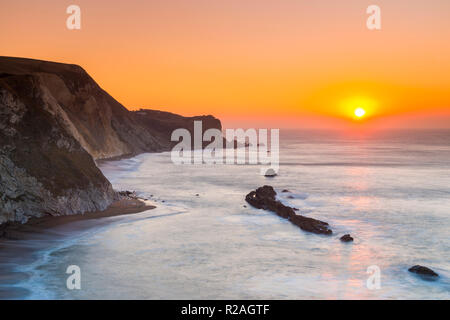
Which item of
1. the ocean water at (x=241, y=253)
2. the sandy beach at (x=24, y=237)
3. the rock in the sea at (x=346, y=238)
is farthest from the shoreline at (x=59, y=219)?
the rock in the sea at (x=346, y=238)

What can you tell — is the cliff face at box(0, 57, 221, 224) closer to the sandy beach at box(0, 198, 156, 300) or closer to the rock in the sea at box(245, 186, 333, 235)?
the sandy beach at box(0, 198, 156, 300)

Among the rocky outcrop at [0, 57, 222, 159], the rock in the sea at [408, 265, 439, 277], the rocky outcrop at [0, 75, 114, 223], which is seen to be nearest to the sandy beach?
the rocky outcrop at [0, 75, 114, 223]

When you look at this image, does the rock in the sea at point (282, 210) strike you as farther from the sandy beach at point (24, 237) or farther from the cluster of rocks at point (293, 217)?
the sandy beach at point (24, 237)

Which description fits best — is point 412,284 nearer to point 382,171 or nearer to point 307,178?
point 307,178

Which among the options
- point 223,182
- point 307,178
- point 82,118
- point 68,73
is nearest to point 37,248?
point 223,182

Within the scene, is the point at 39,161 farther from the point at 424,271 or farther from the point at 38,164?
the point at 424,271

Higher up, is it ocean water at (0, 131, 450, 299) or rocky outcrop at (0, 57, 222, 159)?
rocky outcrop at (0, 57, 222, 159)

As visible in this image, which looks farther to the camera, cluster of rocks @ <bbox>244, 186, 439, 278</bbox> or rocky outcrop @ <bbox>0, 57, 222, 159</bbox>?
rocky outcrop @ <bbox>0, 57, 222, 159</bbox>

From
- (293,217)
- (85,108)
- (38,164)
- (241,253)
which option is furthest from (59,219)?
(85,108)
